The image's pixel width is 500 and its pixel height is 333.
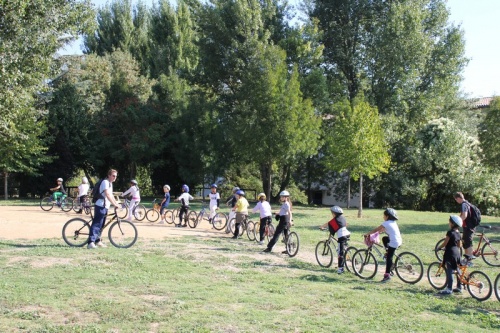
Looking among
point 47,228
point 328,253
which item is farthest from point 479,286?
point 47,228

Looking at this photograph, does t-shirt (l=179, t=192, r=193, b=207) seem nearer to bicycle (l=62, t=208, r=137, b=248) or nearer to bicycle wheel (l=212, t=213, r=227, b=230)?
bicycle wheel (l=212, t=213, r=227, b=230)

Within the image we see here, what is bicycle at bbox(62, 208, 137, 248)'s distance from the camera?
1295cm

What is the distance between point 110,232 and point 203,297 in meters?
5.65

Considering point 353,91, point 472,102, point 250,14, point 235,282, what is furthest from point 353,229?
point 472,102

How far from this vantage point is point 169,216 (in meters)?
21.2

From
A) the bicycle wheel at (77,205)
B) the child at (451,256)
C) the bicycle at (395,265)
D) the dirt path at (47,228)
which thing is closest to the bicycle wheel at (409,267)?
the bicycle at (395,265)

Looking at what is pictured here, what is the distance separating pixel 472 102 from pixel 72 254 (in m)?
47.5

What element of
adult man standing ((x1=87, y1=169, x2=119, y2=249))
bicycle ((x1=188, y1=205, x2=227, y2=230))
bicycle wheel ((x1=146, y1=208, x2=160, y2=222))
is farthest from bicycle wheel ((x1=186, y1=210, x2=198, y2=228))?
adult man standing ((x1=87, y1=169, x2=119, y2=249))

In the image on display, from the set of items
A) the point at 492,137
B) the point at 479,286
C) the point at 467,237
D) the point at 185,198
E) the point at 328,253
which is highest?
the point at 492,137

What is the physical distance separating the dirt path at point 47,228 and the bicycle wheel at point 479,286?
962 centimetres

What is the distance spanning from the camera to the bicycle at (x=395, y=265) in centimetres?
1060

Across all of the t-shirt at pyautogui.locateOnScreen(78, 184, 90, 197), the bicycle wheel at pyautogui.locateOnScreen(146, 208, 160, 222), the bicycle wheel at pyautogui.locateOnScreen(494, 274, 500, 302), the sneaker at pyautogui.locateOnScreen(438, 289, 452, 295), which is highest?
the t-shirt at pyautogui.locateOnScreen(78, 184, 90, 197)

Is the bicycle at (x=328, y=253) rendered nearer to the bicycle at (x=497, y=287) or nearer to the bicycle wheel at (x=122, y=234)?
the bicycle at (x=497, y=287)

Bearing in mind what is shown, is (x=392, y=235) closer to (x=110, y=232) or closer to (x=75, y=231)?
(x=110, y=232)
